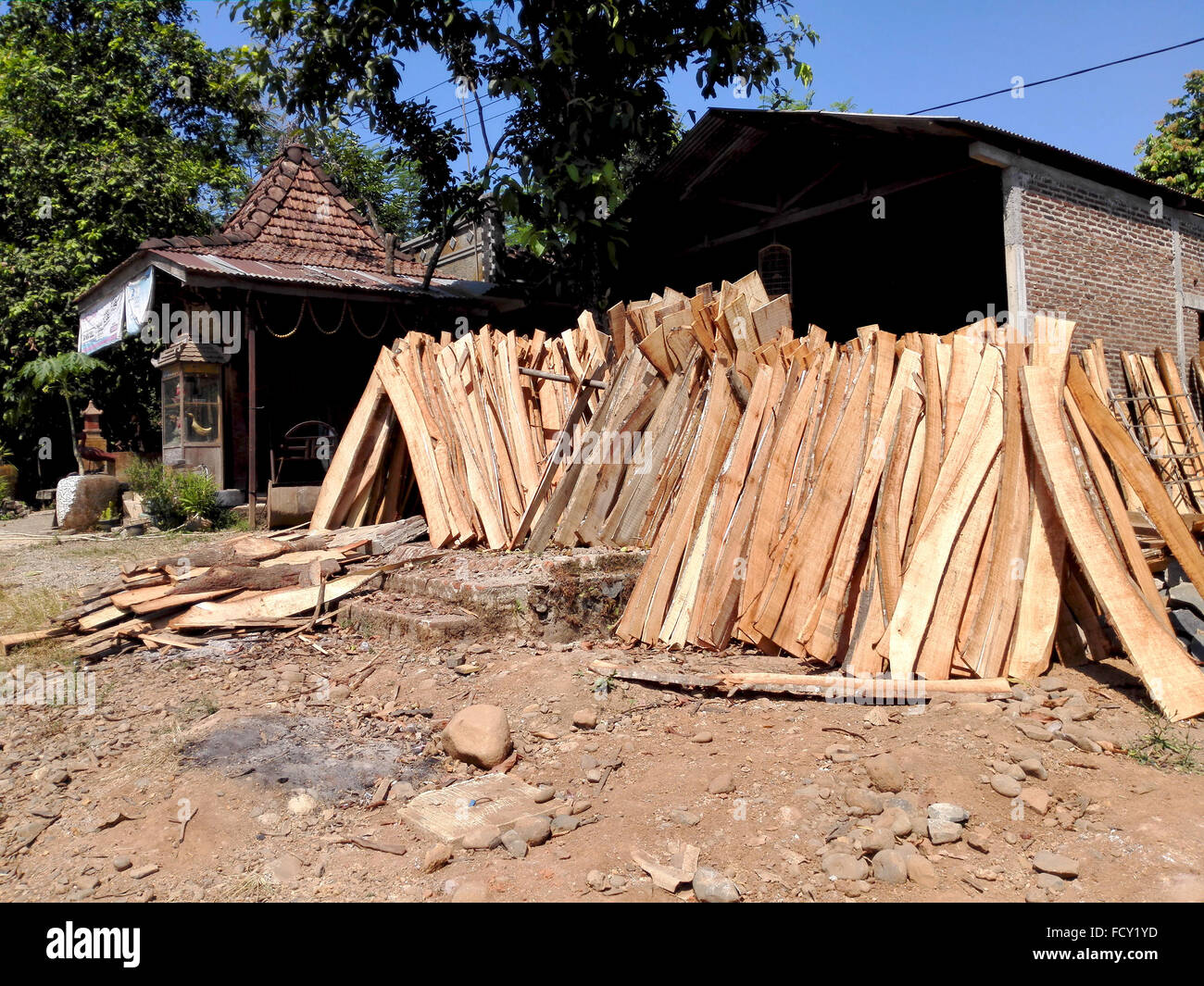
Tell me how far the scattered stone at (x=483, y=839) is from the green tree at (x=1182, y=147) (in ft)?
73.1

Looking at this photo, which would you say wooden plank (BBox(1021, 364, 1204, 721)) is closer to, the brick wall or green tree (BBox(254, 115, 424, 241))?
the brick wall

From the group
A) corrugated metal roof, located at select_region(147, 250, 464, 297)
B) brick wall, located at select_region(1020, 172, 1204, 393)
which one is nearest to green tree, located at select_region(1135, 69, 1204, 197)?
brick wall, located at select_region(1020, 172, 1204, 393)

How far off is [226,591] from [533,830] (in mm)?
3708

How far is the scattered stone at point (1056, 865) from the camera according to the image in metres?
2.70

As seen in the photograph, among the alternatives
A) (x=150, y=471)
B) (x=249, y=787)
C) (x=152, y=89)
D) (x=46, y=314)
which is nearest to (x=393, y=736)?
(x=249, y=787)

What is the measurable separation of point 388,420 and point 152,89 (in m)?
16.8

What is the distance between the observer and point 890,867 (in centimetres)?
274

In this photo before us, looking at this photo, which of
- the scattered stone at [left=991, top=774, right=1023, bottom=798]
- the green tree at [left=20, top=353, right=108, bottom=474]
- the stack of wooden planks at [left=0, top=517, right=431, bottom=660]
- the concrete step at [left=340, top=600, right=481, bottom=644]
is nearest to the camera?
the scattered stone at [left=991, top=774, right=1023, bottom=798]

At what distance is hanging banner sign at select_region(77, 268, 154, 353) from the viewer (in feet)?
39.6

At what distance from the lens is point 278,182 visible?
14.0 meters

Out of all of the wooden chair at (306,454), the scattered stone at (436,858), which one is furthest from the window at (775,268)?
the scattered stone at (436,858)

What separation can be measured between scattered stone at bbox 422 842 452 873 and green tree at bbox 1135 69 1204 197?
22.5m

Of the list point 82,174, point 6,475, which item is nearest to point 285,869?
point 6,475
